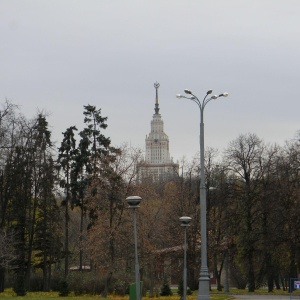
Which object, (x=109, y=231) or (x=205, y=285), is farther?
(x=109, y=231)

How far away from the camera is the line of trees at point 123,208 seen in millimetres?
46000

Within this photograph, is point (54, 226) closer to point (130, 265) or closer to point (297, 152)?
point (130, 265)

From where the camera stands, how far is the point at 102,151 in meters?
59.1

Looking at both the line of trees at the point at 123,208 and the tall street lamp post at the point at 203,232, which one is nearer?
the tall street lamp post at the point at 203,232

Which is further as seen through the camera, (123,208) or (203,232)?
(123,208)

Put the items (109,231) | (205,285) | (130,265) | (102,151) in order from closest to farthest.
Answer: (205,285)
(109,231)
(130,265)
(102,151)

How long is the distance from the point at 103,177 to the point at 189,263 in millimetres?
13884

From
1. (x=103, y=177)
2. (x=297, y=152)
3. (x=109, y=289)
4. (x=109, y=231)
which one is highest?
(x=297, y=152)

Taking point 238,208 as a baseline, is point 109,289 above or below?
below

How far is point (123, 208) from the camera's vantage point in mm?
45875

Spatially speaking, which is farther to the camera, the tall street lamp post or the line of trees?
the line of trees

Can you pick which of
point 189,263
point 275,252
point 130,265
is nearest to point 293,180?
point 275,252

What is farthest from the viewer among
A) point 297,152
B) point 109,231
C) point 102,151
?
point 102,151

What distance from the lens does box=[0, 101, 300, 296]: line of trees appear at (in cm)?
4600
